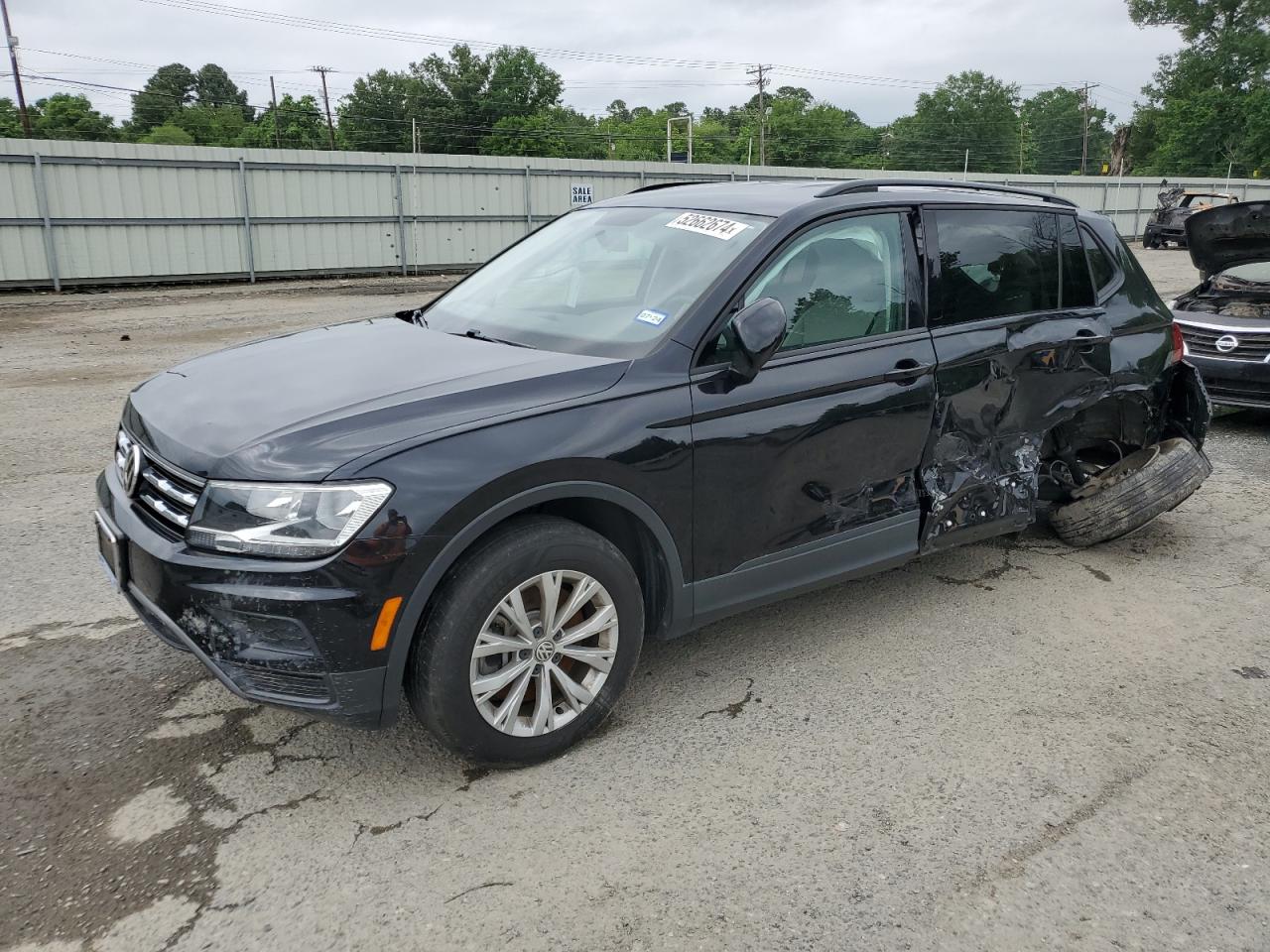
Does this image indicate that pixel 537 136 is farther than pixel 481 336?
Yes

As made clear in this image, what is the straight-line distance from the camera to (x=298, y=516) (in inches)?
105

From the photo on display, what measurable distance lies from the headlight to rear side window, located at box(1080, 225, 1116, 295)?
3641 millimetres

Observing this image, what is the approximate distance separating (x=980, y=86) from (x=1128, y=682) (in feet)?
345

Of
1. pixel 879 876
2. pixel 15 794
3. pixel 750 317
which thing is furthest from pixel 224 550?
pixel 879 876

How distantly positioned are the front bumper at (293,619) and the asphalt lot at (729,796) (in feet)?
1.27

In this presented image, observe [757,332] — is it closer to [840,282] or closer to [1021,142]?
[840,282]

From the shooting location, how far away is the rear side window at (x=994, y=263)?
4109 mm

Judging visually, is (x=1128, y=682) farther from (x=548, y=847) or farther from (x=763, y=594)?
(x=548, y=847)

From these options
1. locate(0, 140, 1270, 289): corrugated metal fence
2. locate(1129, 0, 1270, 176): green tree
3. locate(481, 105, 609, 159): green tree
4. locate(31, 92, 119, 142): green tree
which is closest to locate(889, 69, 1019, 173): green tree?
locate(1129, 0, 1270, 176): green tree

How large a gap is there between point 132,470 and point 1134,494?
430cm

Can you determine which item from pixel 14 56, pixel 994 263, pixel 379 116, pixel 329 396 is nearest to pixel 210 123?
pixel 379 116

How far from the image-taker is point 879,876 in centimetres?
262

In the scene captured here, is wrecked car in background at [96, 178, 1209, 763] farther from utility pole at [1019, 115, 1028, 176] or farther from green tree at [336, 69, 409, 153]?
utility pole at [1019, 115, 1028, 176]

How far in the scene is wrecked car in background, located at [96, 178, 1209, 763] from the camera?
272 centimetres
